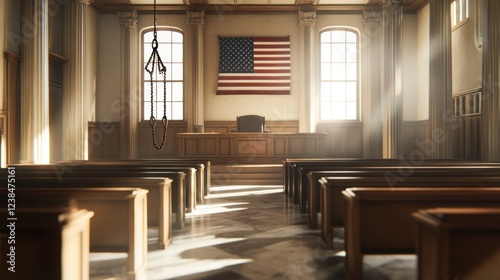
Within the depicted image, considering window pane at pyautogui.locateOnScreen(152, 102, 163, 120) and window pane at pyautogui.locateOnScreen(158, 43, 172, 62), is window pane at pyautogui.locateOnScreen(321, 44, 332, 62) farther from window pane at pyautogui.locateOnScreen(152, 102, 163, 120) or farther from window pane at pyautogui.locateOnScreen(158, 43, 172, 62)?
window pane at pyautogui.locateOnScreen(152, 102, 163, 120)

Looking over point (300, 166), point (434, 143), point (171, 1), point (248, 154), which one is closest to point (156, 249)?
point (300, 166)

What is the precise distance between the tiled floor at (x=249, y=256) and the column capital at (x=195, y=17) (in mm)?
8539

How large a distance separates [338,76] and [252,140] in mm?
4277

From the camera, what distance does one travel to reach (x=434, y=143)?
9570 mm

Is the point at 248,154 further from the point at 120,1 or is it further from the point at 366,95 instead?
the point at 120,1

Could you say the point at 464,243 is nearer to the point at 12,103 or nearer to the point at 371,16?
the point at 12,103

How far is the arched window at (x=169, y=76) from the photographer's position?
512 inches

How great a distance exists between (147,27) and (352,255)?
1142 centimetres

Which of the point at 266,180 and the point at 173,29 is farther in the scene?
the point at 173,29

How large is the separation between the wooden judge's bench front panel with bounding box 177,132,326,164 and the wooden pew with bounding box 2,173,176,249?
6.16 meters

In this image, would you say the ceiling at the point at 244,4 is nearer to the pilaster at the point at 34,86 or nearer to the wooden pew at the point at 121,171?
the pilaster at the point at 34,86

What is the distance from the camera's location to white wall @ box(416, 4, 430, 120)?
11863 mm

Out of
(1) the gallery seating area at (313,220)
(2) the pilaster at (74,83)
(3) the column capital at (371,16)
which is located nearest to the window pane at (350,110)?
(3) the column capital at (371,16)

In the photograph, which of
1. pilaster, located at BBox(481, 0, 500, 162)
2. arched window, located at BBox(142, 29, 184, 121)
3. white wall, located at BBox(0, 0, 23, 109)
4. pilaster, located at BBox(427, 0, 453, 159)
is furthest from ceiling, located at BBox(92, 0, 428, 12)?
pilaster, located at BBox(481, 0, 500, 162)
